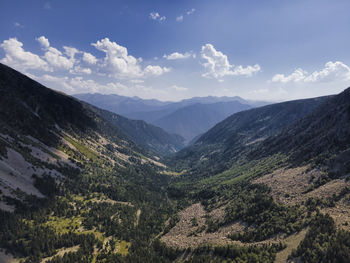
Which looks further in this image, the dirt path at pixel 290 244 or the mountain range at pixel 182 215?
the mountain range at pixel 182 215

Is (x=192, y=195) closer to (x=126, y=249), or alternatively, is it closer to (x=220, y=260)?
(x=126, y=249)

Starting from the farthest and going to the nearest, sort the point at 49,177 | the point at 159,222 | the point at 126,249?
the point at 49,177 < the point at 159,222 < the point at 126,249

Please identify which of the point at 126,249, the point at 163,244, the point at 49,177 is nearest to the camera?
the point at 163,244

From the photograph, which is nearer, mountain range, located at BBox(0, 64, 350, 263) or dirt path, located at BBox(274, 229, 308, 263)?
dirt path, located at BBox(274, 229, 308, 263)

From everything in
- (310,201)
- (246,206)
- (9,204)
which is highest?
(310,201)

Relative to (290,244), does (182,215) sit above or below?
below

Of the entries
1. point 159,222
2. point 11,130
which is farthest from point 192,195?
point 11,130

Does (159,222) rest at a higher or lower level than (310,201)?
lower

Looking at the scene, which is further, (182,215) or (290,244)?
(182,215)

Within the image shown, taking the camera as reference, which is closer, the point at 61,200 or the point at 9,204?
the point at 9,204
